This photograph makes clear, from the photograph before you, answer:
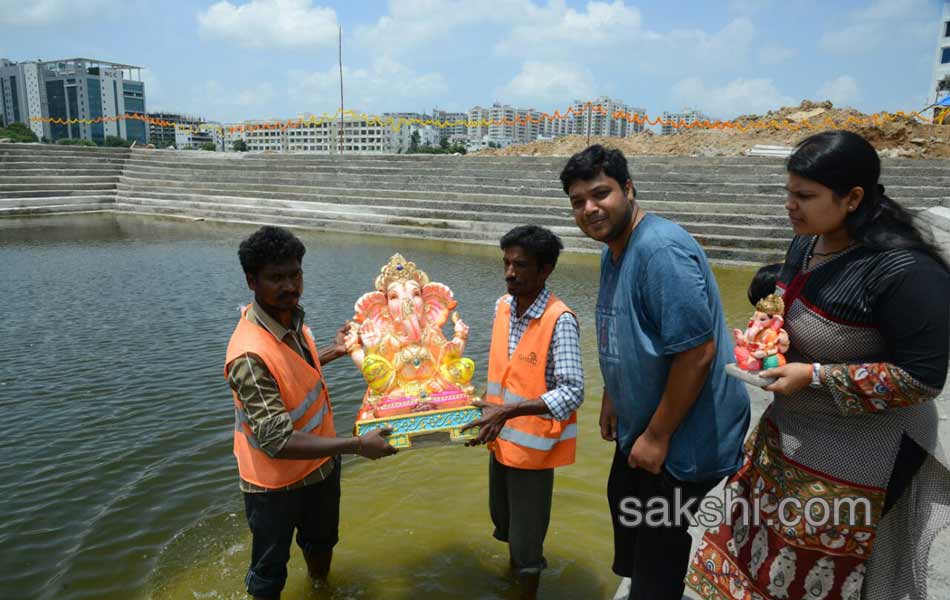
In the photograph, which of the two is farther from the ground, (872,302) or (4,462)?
(872,302)

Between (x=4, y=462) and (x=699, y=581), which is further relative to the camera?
(x=4, y=462)

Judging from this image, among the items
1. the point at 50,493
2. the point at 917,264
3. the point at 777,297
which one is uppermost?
the point at 917,264

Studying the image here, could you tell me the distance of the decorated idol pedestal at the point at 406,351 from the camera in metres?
3.21

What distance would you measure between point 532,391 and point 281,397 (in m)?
1.00

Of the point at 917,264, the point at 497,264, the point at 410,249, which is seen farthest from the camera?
the point at 410,249

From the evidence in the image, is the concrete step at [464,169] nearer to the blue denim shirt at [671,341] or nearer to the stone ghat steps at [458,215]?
the stone ghat steps at [458,215]

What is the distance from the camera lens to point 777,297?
2.05 meters

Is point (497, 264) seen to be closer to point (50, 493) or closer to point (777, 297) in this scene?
point (50, 493)

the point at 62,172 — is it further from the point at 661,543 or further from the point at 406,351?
the point at 661,543

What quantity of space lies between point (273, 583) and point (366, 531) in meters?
1.23

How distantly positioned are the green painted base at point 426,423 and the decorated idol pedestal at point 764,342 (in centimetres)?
132

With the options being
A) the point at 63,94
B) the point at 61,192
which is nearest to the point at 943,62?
the point at 61,192

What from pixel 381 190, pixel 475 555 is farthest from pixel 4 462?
pixel 381 190

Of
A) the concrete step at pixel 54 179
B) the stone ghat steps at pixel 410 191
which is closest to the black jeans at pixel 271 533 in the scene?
the stone ghat steps at pixel 410 191
